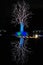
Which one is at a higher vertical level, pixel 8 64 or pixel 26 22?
pixel 26 22

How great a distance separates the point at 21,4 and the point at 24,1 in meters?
0.30

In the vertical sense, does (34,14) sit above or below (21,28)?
above

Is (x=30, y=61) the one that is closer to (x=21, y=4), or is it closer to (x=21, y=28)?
(x=21, y=28)

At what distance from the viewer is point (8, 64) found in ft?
10.8

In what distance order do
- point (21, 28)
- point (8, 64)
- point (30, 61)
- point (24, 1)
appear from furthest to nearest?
point (24, 1), point (21, 28), point (30, 61), point (8, 64)

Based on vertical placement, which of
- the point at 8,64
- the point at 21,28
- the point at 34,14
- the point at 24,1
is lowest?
the point at 8,64

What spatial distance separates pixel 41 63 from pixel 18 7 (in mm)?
10939

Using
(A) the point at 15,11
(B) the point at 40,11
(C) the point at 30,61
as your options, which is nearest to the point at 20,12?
(A) the point at 15,11

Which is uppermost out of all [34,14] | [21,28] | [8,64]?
[34,14]

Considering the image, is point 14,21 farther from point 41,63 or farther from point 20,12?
point 41,63

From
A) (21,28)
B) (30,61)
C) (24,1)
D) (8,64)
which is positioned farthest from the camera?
(24,1)

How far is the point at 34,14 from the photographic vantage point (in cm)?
1367

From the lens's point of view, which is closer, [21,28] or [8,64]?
[8,64]

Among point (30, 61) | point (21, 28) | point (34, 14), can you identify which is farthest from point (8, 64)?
point (34, 14)
